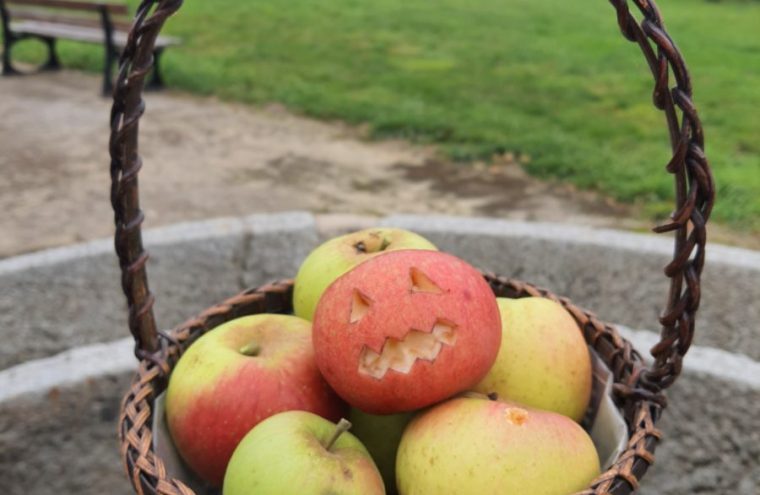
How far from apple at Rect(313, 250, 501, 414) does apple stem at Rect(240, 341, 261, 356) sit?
0.50 feet

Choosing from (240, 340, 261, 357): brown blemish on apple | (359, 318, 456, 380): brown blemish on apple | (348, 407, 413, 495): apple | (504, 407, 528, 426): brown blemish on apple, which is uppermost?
(359, 318, 456, 380): brown blemish on apple

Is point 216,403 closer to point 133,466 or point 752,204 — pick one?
point 133,466

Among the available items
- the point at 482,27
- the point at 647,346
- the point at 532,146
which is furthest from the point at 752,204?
the point at 482,27

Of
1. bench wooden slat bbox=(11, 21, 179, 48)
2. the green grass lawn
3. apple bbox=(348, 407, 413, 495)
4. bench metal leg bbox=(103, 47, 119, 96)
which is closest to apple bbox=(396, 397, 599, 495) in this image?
apple bbox=(348, 407, 413, 495)

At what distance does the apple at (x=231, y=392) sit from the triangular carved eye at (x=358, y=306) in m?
0.17

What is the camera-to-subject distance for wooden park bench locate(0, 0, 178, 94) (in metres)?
6.15

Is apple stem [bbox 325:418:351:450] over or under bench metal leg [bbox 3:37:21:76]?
over

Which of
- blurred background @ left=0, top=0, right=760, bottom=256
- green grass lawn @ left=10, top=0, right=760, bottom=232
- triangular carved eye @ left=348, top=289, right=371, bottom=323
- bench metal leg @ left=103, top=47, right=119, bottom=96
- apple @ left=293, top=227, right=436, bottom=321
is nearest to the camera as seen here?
triangular carved eye @ left=348, top=289, right=371, bottom=323

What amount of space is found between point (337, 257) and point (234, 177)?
2771 millimetres

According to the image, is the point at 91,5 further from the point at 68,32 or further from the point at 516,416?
the point at 516,416

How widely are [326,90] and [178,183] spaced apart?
2155mm

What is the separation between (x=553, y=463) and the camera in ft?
3.42

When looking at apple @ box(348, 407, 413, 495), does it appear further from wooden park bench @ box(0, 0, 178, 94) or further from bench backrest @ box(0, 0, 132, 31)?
bench backrest @ box(0, 0, 132, 31)

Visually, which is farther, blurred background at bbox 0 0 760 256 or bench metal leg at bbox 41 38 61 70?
bench metal leg at bbox 41 38 61 70
